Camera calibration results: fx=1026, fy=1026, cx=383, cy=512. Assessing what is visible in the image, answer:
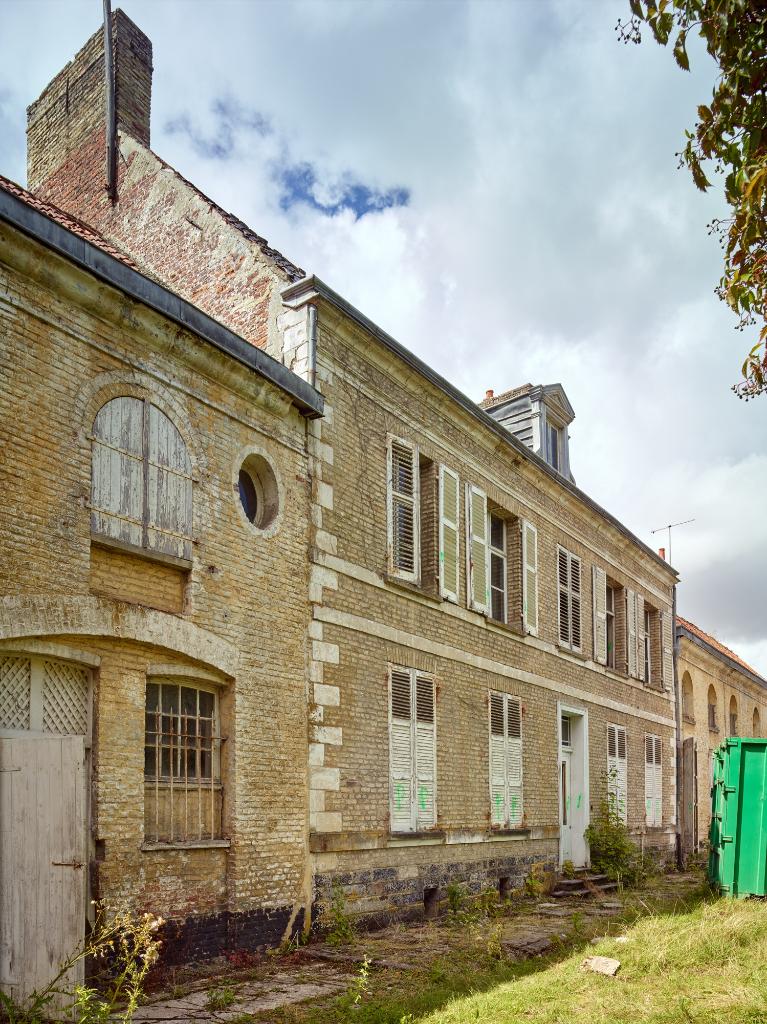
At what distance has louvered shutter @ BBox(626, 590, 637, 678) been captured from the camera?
67.7 ft

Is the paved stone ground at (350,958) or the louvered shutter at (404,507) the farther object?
the louvered shutter at (404,507)

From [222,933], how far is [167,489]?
3.85 metres

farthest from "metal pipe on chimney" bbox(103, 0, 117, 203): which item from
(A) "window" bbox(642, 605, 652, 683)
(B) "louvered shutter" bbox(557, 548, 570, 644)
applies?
(A) "window" bbox(642, 605, 652, 683)

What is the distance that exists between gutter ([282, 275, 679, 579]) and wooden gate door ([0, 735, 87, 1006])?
558 centimetres

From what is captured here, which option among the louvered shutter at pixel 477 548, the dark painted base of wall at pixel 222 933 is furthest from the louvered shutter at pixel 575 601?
the dark painted base of wall at pixel 222 933

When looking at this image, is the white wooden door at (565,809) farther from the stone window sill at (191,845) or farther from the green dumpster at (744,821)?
the stone window sill at (191,845)

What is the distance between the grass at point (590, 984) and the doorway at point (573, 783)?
6215mm

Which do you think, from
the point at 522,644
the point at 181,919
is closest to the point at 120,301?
the point at 181,919

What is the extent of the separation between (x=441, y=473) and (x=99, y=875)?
7.32m

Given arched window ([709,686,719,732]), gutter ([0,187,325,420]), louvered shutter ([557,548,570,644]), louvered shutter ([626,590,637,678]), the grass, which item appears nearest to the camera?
the grass

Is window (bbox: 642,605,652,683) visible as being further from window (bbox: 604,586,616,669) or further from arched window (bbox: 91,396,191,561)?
arched window (bbox: 91,396,191,561)

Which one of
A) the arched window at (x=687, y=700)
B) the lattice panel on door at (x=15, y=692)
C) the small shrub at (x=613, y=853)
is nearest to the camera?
the lattice panel on door at (x=15, y=692)

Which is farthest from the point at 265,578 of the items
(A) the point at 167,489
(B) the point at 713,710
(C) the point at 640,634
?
(B) the point at 713,710

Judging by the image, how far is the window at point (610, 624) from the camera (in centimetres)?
2016
